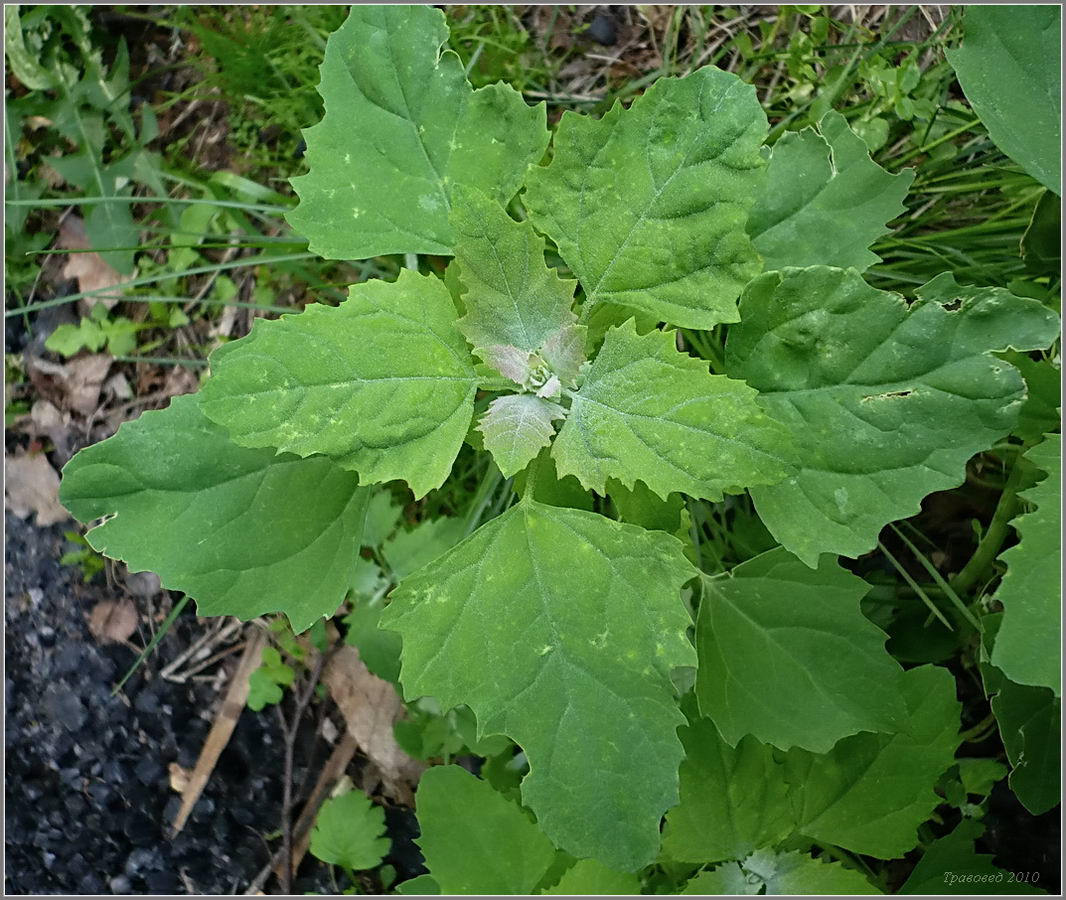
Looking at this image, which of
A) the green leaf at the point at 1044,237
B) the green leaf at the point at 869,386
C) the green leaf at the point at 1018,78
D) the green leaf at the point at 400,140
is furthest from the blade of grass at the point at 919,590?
the green leaf at the point at 400,140

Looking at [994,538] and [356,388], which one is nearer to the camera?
[356,388]

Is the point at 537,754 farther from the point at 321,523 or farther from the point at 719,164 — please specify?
the point at 719,164

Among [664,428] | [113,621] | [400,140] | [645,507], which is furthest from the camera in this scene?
[113,621]

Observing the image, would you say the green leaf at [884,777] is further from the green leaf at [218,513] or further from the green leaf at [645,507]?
the green leaf at [218,513]

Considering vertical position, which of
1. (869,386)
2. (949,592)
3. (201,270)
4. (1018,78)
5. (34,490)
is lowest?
(34,490)

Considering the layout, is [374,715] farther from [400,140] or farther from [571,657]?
[400,140]

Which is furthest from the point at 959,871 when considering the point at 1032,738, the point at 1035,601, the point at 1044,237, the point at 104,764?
the point at 104,764

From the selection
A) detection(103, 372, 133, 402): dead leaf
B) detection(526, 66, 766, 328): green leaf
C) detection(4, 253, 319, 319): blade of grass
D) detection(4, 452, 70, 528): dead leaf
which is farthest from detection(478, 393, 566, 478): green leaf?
detection(4, 452, 70, 528): dead leaf

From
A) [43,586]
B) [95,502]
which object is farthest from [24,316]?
[95,502]
